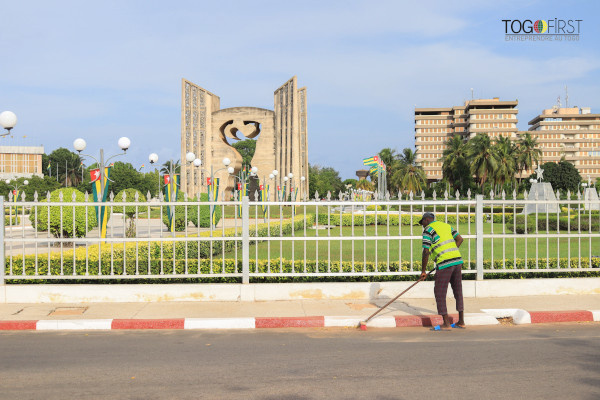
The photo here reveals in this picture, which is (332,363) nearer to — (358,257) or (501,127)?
(358,257)

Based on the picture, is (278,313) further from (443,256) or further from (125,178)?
(125,178)

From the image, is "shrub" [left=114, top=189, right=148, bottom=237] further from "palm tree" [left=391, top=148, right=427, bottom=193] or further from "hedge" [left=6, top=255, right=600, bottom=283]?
"palm tree" [left=391, top=148, right=427, bottom=193]

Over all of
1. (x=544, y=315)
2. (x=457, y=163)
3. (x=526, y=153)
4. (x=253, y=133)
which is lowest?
(x=544, y=315)

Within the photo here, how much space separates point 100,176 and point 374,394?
10.7 metres

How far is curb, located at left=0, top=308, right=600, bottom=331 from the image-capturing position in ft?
24.7

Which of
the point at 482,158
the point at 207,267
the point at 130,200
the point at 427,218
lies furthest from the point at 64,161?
the point at 427,218

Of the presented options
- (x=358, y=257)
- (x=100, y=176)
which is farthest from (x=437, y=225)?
(x=100, y=176)

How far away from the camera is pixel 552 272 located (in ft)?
32.6

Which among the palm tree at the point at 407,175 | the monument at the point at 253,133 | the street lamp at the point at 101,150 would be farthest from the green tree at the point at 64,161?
the street lamp at the point at 101,150

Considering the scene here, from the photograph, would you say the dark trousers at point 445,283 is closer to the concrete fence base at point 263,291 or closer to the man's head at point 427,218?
the man's head at point 427,218

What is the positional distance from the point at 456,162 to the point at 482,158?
8910 mm

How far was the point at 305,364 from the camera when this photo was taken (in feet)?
18.3

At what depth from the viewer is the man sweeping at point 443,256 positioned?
723 centimetres

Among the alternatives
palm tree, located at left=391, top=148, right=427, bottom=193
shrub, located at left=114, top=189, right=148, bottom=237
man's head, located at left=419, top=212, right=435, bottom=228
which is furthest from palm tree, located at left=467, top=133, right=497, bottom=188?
man's head, located at left=419, top=212, right=435, bottom=228
